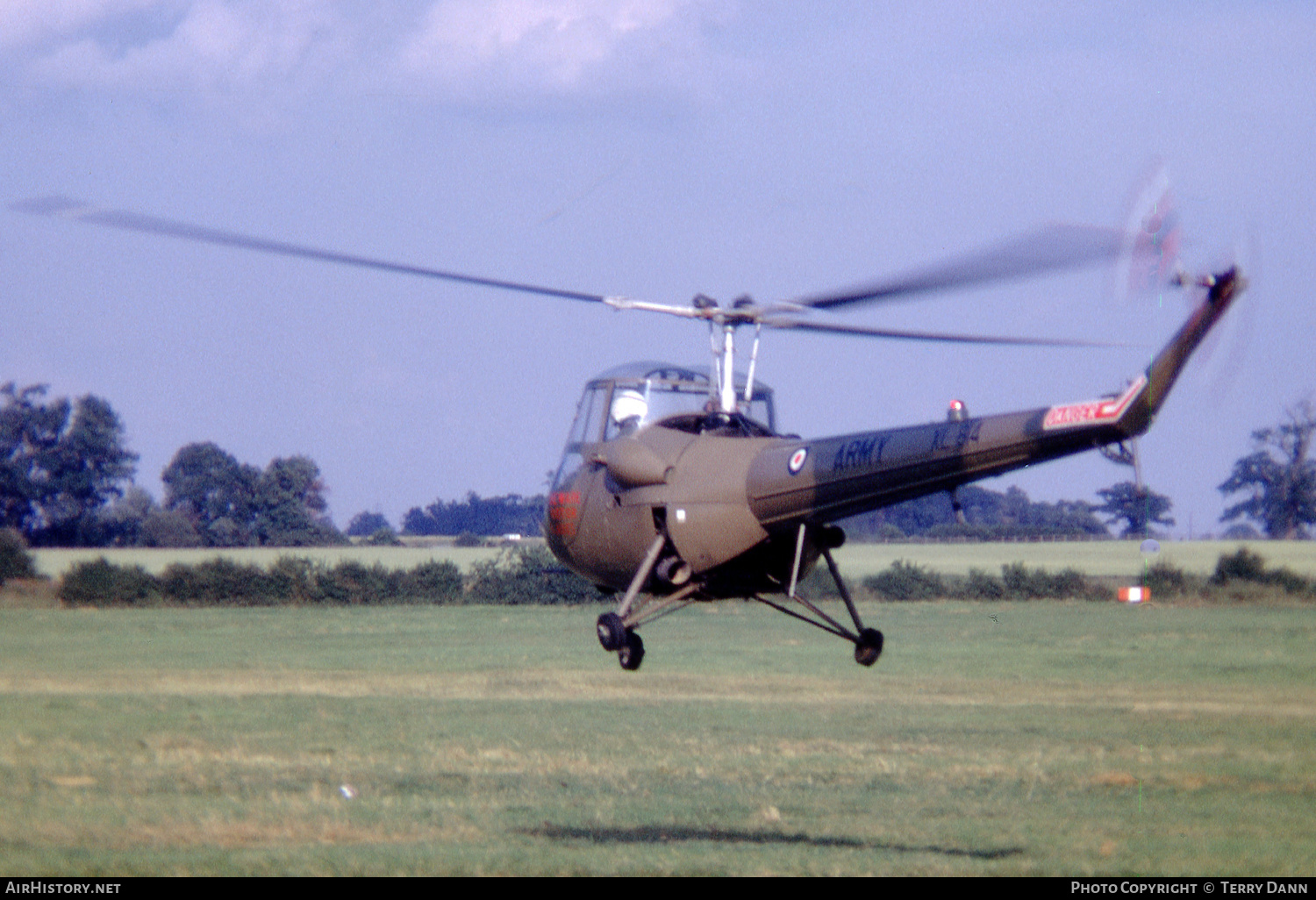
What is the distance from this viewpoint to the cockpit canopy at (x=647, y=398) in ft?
52.7

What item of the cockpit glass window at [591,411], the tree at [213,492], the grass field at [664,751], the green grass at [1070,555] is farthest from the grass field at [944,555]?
the cockpit glass window at [591,411]

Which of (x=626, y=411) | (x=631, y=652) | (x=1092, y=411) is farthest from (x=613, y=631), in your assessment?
(x=1092, y=411)

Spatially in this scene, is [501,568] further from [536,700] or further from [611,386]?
[611,386]

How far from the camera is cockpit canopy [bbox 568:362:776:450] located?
1608cm

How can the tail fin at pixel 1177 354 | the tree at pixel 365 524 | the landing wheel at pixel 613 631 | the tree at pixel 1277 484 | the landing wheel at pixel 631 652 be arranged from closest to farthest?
1. the tail fin at pixel 1177 354
2. the landing wheel at pixel 613 631
3. the landing wheel at pixel 631 652
4. the tree at pixel 1277 484
5. the tree at pixel 365 524

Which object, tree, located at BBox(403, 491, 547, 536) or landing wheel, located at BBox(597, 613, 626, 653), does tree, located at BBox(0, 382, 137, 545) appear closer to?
tree, located at BBox(403, 491, 547, 536)

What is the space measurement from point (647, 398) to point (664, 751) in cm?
1976

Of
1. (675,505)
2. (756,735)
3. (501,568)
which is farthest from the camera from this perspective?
(501,568)

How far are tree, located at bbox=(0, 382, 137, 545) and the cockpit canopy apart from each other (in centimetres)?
7732

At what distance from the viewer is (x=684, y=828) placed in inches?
979

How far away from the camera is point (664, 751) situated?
34406 mm

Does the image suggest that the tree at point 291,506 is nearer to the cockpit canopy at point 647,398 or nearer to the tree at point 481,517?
the tree at point 481,517
